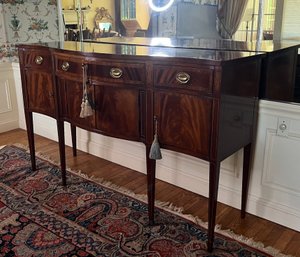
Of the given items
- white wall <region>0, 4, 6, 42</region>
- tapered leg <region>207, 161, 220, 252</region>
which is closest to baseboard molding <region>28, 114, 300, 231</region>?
tapered leg <region>207, 161, 220, 252</region>

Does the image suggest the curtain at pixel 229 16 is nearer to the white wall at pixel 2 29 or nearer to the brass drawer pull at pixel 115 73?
the brass drawer pull at pixel 115 73

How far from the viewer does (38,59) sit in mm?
1998

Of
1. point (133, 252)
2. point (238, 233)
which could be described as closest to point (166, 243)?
point (133, 252)

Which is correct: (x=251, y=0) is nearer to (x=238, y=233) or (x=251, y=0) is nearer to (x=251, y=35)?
(x=251, y=35)

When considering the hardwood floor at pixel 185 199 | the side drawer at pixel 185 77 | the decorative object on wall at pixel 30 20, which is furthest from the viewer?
the decorative object on wall at pixel 30 20

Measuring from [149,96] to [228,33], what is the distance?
2.46 feet

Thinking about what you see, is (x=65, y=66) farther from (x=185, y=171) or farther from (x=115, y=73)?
(x=185, y=171)

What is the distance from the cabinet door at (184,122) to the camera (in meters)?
1.38

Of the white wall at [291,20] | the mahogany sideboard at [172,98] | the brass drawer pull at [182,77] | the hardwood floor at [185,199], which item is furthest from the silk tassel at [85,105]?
the white wall at [291,20]

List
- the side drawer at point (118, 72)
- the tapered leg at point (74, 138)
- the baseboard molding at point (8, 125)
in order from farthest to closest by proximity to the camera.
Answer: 1. the baseboard molding at point (8, 125)
2. the tapered leg at point (74, 138)
3. the side drawer at point (118, 72)

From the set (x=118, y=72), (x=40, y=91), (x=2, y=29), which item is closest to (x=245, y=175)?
(x=118, y=72)

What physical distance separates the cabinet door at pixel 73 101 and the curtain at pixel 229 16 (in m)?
0.86

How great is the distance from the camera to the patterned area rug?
1.53 metres

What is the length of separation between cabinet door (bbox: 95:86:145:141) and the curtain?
74 centimetres
